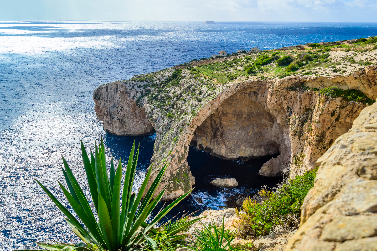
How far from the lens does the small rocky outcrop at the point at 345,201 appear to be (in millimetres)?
4152

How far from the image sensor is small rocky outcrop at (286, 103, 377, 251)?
4.15 m

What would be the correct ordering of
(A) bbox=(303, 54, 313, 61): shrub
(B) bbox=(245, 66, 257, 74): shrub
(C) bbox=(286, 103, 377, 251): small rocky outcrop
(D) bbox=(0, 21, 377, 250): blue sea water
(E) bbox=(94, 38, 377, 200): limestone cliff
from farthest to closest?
(B) bbox=(245, 66, 257, 74): shrub → (A) bbox=(303, 54, 313, 61): shrub → (D) bbox=(0, 21, 377, 250): blue sea water → (E) bbox=(94, 38, 377, 200): limestone cliff → (C) bbox=(286, 103, 377, 251): small rocky outcrop

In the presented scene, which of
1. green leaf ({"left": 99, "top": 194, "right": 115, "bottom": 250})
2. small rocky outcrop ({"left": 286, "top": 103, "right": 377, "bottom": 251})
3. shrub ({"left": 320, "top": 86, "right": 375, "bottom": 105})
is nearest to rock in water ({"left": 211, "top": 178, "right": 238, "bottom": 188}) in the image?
shrub ({"left": 320, "top": 86, "right": 375, "bottom": 105})

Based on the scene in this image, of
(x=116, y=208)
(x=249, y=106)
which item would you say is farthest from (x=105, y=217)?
(x=249, y=106)

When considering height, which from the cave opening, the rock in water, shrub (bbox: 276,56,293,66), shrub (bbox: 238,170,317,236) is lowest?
the rock in water

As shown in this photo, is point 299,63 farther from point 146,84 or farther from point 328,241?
point 328,241

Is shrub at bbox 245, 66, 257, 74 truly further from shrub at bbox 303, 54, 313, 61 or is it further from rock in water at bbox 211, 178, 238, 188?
rock in water at bbox 211, 178, 238, 188

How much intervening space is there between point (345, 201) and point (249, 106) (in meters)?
28.3

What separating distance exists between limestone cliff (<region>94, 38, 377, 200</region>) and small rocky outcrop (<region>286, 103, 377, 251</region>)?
15691 millimetres

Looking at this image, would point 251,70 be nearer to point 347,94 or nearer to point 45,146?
point 347,94

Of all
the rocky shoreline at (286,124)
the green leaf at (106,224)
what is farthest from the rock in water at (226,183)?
the green leaf at (106,224)

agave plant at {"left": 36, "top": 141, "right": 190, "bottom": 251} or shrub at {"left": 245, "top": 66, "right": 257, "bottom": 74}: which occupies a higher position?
shrub at {"left": 245, "top": 66, "right": 257, "bottom": 74}

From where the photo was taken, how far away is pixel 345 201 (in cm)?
467

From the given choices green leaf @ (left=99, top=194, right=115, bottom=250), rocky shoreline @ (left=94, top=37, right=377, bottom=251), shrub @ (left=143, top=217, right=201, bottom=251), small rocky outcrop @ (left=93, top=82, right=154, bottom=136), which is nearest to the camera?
rocky shoreline @ (left=94, top=37, right=377, bottom=251)
